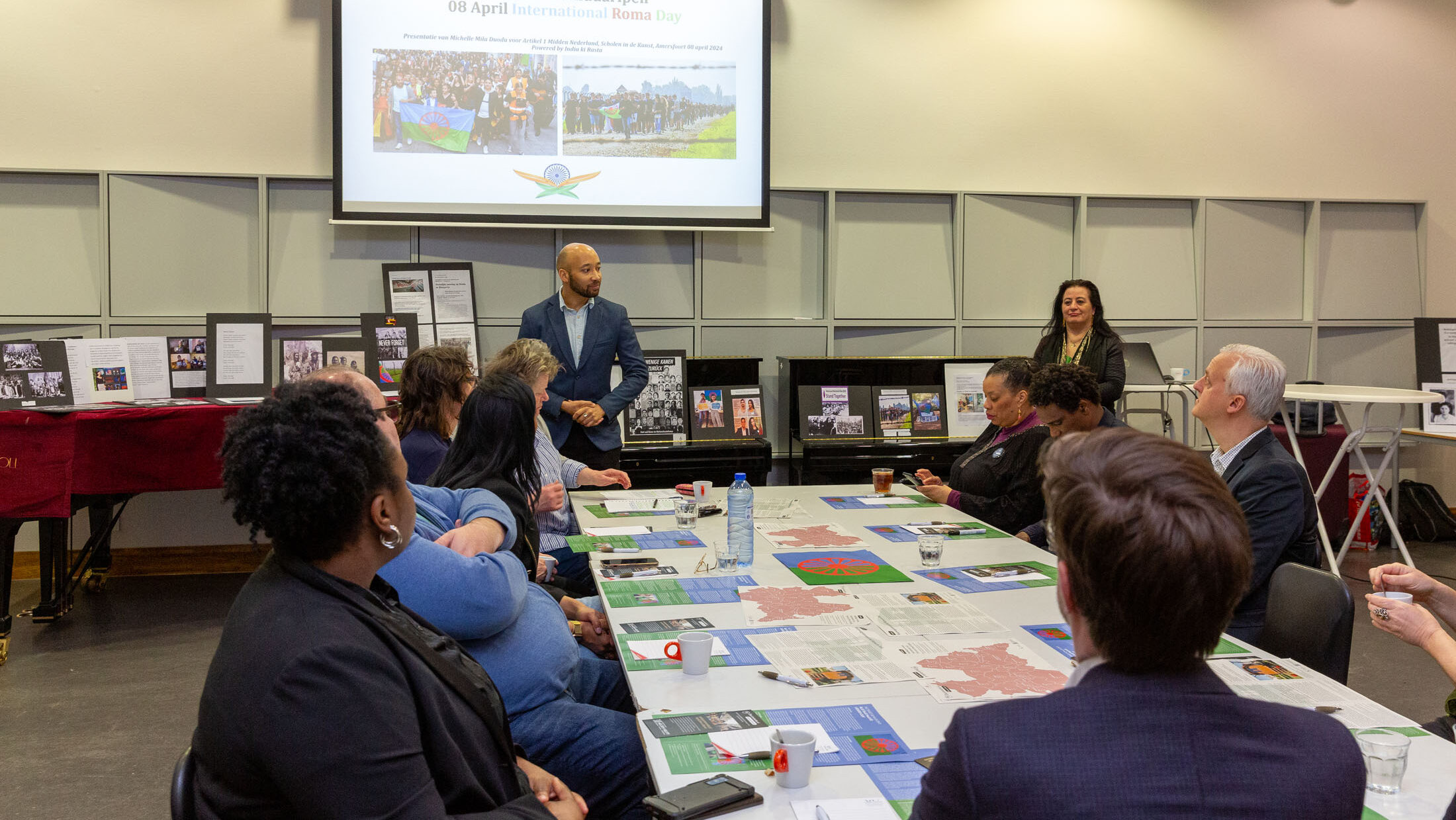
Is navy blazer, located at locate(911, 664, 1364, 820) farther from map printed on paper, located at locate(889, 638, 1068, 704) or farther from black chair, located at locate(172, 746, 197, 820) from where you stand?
black chair, located at locate(172, 746, 197, 820)

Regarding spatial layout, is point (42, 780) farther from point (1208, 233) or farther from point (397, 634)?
point (1208, 233)

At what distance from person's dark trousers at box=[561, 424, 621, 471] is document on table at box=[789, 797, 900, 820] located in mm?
3736

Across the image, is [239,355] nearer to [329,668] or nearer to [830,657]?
[830,657]

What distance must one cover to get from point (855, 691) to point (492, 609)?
70 cm

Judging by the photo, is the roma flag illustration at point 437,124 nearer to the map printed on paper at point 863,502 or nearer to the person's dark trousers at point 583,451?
the person's dark trousers at point 583,451

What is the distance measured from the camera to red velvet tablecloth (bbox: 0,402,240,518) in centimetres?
428

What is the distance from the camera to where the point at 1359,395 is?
5277 mm

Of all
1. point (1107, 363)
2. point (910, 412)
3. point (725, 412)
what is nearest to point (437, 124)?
point (725, 412)

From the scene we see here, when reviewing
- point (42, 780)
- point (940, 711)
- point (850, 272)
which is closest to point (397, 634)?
point (940, 711)

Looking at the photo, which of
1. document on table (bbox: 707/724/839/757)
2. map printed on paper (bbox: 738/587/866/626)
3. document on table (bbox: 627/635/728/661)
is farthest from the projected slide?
document on table (bbox: 707/724/839/757)

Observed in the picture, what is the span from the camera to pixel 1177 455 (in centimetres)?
112

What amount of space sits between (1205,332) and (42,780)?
6587 millimetres

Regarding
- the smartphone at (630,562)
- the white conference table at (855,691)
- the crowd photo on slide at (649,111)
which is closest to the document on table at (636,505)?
the white conference table at (855,691)

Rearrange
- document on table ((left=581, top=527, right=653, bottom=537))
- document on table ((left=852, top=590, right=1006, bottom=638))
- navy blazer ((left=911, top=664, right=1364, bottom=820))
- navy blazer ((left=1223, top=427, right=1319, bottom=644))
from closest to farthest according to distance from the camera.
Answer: navy blazer ((left=911, top=664, right=1364, bottom=820))
document on table ((left=852, top=590, right=1006, bottom=638))
navy blazer ((left=1223, top=427, right=1319, bottom=644))
document on table ((left=581, top=527, right=653, bottom=537))
